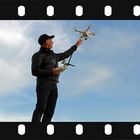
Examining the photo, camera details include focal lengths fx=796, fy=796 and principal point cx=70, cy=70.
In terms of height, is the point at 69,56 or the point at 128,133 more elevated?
the point at 69,56

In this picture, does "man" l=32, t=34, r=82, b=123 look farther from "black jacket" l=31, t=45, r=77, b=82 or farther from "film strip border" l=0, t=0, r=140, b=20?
"film strip border" l=0, t=0, r=140, b=20

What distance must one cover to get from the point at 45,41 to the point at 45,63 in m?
0.25

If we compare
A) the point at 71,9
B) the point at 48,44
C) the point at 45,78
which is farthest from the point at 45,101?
the point at 71,9

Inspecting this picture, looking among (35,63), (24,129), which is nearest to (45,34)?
(35,63)

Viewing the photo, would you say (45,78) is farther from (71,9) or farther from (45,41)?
(71,9)

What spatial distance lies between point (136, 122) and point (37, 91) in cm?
119

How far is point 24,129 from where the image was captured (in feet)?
28.9

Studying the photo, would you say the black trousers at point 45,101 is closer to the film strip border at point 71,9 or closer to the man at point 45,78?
the man at point 45,78

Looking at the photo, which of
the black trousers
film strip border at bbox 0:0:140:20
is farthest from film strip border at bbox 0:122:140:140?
film strip border at bbox 0:0:140:20

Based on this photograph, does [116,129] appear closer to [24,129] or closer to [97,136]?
[97,136]

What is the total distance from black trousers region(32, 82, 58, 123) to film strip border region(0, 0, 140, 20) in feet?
2.58

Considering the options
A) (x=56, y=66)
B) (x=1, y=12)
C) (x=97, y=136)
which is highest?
(x=1, y=12)

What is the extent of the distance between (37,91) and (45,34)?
2.14ft

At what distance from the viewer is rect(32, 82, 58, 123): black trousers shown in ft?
29.4
